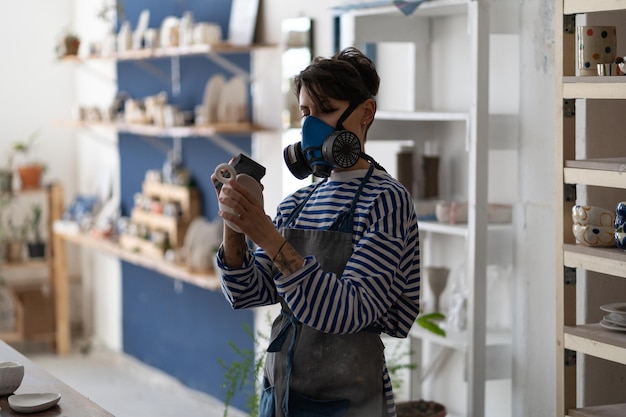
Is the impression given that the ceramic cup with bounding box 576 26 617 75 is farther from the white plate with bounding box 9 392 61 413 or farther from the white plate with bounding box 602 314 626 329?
the white plate with bounding box 9 392 61 413

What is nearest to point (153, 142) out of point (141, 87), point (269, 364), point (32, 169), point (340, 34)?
point (141, 87)

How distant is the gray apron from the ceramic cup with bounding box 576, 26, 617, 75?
743 millimetres

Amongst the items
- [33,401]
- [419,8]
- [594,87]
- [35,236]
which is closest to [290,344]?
[33,401]

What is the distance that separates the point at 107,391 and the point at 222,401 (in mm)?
813

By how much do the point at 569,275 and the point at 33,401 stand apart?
1.35 meters

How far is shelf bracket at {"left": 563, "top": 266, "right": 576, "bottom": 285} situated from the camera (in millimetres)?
2561

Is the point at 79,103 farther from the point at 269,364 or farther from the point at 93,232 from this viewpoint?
the point at 269,364

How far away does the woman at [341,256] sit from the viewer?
1951mm

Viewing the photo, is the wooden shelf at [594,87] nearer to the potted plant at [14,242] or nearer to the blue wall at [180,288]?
the blue wall at [180,288]

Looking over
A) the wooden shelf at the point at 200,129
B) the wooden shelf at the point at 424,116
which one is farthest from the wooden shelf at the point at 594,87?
the wooden shelf at the point at 200,129

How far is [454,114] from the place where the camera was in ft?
10.4

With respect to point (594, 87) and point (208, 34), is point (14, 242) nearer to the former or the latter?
point (208, 34)

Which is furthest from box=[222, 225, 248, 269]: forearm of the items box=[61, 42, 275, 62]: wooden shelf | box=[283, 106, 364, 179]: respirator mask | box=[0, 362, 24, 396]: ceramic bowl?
box=[61, 42, 275, 62]: wooden shelf

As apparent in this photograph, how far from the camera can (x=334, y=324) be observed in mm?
1884
